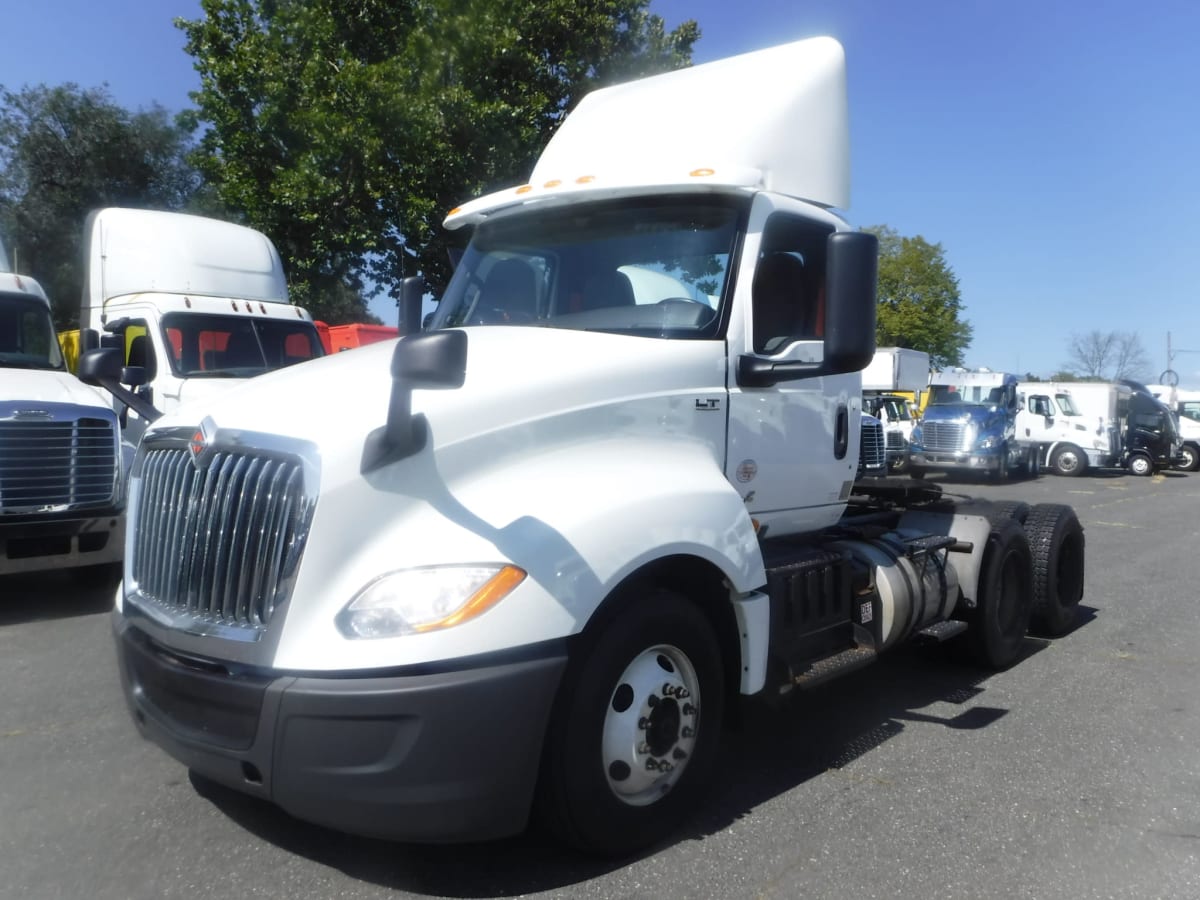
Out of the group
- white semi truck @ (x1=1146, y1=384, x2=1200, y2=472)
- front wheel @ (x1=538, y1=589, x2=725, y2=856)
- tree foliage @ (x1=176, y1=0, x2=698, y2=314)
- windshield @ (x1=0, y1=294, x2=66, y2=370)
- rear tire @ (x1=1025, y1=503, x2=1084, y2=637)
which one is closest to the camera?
front wheel @ (x1=538, y1=589, x2=725, y2=856)

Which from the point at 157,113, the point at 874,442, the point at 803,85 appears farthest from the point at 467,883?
the point at 157,113

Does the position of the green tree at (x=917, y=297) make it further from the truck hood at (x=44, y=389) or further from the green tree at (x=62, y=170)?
the truck hood at (x=44, y=389)

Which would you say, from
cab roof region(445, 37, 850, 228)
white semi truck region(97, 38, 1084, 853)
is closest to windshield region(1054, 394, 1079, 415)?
white semi truck region(97, 38, 1084, 853)

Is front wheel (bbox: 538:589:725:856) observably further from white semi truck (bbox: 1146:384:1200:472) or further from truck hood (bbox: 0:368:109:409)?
white semi truck (bbox: 1146:384:1200:472)

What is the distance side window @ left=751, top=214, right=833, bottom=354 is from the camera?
14.3 feet

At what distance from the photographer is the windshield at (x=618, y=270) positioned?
4.21 m

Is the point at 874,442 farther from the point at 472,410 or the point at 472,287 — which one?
the point at 472,410

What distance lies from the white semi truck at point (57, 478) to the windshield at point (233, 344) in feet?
6.12

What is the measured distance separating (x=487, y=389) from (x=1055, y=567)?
5035mm

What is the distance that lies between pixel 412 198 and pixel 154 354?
7.56 meters

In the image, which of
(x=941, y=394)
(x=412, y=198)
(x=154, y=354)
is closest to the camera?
(x=154, y=354)

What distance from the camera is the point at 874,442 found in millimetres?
16938

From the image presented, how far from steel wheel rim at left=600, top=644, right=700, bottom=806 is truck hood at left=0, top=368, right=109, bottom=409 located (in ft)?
19.4

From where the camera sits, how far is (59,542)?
7.52m
